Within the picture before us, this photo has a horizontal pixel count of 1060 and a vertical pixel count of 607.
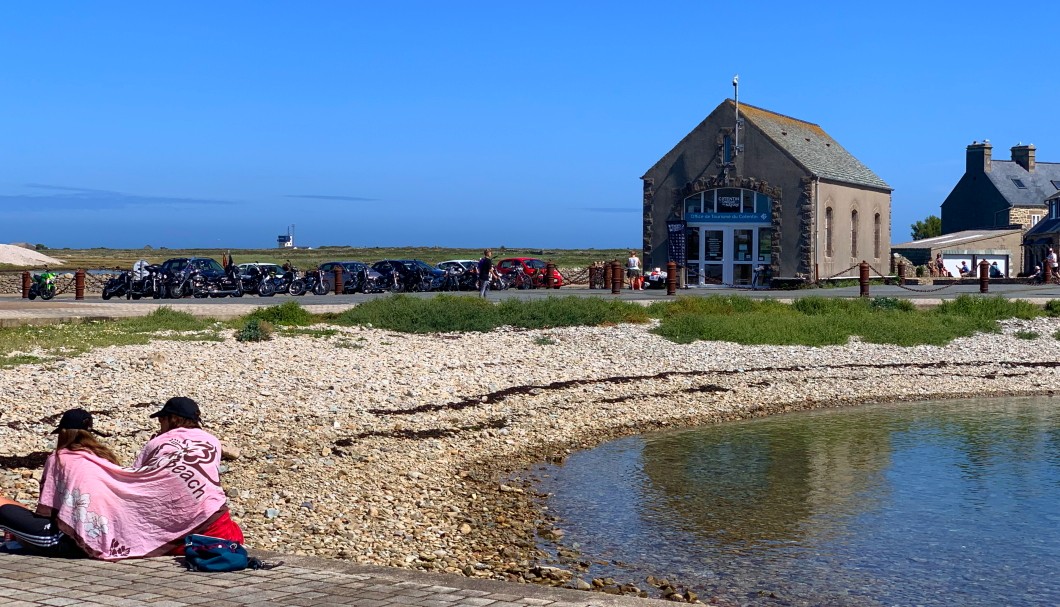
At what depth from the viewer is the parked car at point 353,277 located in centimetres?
4122

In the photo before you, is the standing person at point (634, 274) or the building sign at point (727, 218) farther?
the standing person at point (634, 274)

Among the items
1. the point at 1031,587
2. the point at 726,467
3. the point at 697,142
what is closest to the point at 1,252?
the point at 697,142

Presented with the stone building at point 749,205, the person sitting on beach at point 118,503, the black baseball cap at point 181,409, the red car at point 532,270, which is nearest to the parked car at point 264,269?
the red car at point 532,270

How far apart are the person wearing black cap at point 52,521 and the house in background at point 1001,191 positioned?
65.8m

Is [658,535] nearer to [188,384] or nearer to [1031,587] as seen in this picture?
[1031,587]

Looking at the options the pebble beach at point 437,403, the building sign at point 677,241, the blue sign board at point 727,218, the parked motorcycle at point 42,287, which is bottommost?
the pebble beach at point 437,403

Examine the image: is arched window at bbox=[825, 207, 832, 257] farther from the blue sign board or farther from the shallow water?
the shallow water

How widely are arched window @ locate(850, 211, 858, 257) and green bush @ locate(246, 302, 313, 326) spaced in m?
25.0

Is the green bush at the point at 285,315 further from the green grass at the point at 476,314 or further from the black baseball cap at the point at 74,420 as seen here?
the black baseball cap at the point at 74,420

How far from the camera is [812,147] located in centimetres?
4516

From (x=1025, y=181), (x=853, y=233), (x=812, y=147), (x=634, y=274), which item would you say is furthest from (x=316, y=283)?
(x=1025, y=181)

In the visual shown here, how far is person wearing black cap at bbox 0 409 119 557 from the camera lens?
7.74m

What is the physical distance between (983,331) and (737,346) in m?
8.07

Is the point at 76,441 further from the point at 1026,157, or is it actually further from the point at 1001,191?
the point at 1026,157
